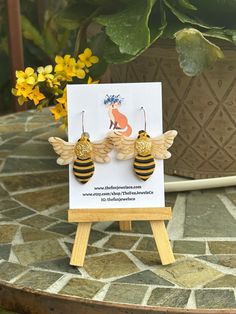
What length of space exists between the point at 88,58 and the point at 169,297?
0.60 m

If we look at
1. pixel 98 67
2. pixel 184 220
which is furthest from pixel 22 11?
pixel 184 220

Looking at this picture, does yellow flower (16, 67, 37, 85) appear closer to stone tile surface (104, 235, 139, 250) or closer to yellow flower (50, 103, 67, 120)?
yellow flower (50, 103, 67, 120)

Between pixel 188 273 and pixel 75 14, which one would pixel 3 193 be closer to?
pixel 75 14

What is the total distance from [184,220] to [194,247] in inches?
5.5

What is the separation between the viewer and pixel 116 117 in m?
1.18

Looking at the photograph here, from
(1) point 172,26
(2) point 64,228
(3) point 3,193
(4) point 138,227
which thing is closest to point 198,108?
(1) point 172,26

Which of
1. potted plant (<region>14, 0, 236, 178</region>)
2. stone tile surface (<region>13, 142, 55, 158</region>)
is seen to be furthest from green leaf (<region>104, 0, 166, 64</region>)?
stone tile surface (<region>13, 142, 55, 158</region>)

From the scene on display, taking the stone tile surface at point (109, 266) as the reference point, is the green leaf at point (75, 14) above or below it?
above

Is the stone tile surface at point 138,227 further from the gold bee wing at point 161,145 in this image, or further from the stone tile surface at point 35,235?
the gold bee wing at point 161,145

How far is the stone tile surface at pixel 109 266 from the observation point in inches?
45.9

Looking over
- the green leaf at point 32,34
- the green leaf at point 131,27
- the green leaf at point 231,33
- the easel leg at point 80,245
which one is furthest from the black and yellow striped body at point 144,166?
the green leaf at point 32,34

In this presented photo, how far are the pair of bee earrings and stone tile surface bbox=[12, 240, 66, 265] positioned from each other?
0.59 ft

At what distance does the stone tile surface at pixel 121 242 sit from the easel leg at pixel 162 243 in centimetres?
10

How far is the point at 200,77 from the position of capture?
1.46 meters
